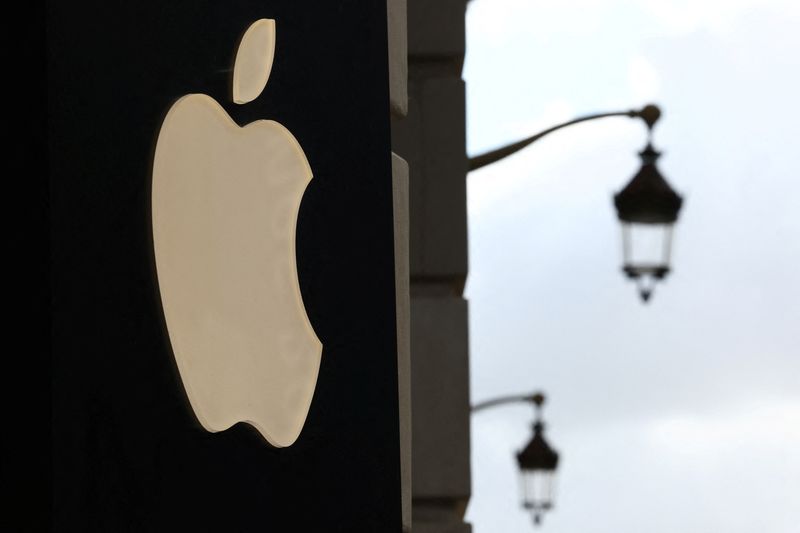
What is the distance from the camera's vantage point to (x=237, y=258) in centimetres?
384

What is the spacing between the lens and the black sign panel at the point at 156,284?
3.10 meters

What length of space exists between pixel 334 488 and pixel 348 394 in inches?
12.2

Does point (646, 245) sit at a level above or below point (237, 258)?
above

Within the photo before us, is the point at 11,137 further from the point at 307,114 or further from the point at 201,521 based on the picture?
the point at 307,114

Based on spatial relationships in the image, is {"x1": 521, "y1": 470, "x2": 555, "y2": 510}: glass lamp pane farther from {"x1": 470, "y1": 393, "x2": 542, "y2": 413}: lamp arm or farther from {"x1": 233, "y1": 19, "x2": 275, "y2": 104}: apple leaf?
{"x1": 233, "y1": 19, "x2": 275, "y2": 104}: apple leaf

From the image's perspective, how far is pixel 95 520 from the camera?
10.2ft

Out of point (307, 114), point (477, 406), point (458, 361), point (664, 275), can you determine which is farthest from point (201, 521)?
point (477, 406)

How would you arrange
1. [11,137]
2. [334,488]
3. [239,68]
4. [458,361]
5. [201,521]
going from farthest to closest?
[458,361] → [334,488] → [239,68] → [201,521] → [11,137]

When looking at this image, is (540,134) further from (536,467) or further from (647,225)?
(536,467)

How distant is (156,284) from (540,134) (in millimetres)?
6024

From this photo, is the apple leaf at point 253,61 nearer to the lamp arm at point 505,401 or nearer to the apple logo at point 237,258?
the apple logo at point 237,258

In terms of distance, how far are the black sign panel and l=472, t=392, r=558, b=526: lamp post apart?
36.8 feet

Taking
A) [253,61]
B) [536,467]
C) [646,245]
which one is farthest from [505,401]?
[253,61]

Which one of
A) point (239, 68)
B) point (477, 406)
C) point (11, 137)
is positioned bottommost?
point (477, 406)
